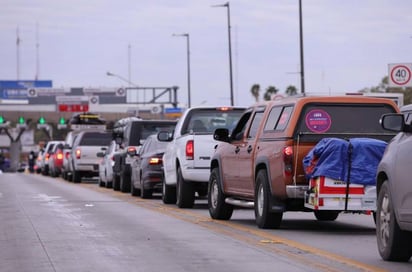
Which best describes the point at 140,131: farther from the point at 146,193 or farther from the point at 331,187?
the point at 331,187

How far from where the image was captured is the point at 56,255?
11758mm

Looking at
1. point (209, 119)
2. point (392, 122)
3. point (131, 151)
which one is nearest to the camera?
point (392, 122)

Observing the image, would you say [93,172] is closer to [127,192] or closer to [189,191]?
[127,192]

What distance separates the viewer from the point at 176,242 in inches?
524

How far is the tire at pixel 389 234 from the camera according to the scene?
10641 mm

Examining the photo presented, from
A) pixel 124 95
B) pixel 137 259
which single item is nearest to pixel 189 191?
pixel 137 259

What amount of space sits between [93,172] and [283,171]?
26488 millimetres

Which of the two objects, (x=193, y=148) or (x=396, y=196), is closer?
(x=396, y=196)

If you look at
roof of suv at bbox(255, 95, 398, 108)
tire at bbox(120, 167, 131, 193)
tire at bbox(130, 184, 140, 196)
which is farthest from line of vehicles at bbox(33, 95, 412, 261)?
tire at bbox(120, 167, 131, 193)

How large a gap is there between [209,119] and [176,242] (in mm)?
7734

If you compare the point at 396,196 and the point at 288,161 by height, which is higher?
the point at 288,161

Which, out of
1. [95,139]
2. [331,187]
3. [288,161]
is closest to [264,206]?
[288,161]

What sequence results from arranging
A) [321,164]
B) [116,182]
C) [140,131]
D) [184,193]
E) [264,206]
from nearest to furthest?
1. [321,164]
2. [264,206]
3. [184,193]
4. [140,131]
5. [116,182]

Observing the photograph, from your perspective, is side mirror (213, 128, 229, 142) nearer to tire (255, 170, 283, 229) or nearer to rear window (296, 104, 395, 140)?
tire (255, 170, 283, 229)
